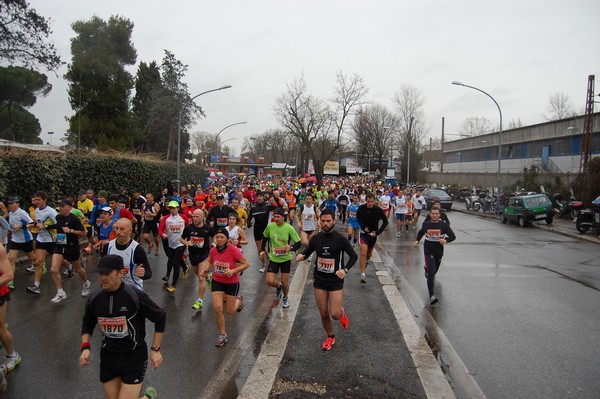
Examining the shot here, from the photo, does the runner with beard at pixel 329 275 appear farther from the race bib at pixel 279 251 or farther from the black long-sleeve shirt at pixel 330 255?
the race bib at pixel 279 251

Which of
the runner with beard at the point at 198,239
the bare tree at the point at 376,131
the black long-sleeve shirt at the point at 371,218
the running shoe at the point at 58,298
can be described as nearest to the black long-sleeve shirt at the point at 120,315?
the runner with beard at the point at 198,239

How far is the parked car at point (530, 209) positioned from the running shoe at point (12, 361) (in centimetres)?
2101

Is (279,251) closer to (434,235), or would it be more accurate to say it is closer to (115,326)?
(434,235)

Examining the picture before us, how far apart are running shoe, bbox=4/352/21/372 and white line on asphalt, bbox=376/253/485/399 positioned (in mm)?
4380

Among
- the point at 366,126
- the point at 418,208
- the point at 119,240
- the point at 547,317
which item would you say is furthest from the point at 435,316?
the point at 366,126

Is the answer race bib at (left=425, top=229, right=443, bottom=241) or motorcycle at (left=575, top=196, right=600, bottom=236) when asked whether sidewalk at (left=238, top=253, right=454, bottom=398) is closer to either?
race bib at (left=425, top=229, right=443, bottom=241)

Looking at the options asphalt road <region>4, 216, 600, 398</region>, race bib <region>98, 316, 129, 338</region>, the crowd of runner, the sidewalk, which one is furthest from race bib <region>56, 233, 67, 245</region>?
race bib <region>98, 316, 129, 338</region>

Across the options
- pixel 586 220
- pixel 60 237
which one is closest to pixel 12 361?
pixel 60 237

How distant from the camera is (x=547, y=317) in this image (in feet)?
21.9

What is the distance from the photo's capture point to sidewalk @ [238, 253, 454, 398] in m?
4.26

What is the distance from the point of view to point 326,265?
538 cm

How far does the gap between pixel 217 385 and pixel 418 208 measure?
14.9 metres

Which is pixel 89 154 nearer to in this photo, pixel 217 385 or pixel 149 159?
pixel 149 159

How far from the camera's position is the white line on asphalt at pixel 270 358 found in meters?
4.23
